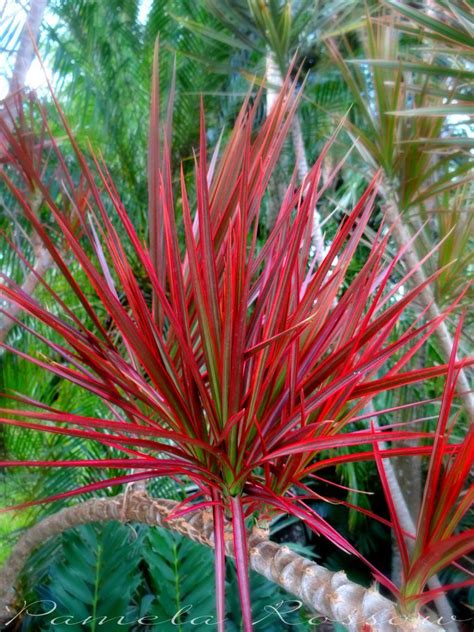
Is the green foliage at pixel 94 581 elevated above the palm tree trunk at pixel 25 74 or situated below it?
below

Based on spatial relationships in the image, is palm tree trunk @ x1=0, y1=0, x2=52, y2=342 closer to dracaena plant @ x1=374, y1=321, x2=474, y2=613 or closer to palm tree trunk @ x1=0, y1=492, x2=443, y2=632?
palm tree trunk @ x1=0, y1=492, x2=443, y2=632

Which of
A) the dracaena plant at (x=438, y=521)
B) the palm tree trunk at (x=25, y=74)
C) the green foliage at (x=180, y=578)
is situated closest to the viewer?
the dracaena plant at (x=438, y=521)

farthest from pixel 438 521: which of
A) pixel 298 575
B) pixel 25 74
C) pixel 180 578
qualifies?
pixel 25 74

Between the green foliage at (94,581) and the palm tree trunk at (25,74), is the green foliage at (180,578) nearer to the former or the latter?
the green foliage at (94,581)

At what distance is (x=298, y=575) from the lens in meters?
0.45

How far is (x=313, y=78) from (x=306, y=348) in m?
1.43

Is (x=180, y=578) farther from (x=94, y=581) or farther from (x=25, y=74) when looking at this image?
(x=25, y=74)

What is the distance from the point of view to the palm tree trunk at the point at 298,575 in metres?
0.38

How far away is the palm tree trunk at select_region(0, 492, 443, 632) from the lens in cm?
38

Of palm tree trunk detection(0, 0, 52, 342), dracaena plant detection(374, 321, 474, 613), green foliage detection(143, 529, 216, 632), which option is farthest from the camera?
palm tree trunk detection(0, 0, 52, 342)

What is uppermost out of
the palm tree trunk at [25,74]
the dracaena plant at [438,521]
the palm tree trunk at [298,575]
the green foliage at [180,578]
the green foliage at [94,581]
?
Answer: the palm tree trunk at [25,74]

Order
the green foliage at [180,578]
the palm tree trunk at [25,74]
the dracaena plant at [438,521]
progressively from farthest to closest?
the palm tree trunk at [25,74], the green foliage at [180,578], the dracaena plant at [438,521]

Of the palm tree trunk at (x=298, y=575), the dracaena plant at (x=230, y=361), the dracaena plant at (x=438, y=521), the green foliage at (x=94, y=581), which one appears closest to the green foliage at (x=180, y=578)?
the green foliage at (x=94, y=581)

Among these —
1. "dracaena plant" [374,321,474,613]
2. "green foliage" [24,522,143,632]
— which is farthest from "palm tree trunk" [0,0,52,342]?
"dracaena plant" [374,321,474,613]
